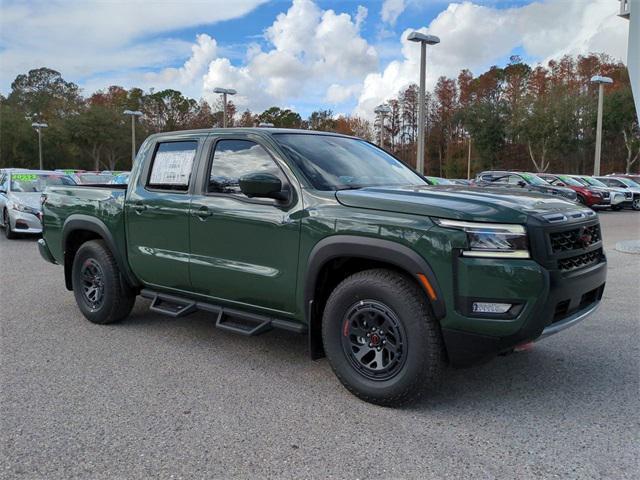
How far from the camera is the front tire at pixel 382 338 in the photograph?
3459mm

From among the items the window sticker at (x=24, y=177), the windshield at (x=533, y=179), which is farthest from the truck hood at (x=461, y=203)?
the windshield at (x=533, y=179)

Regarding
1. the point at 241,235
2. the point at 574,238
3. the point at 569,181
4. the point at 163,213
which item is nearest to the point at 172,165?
the point at 163,213

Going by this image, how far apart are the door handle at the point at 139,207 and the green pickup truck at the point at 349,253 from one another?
2 cm

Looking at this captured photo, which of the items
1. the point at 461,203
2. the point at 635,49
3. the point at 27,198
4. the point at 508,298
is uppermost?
the point at 635,49

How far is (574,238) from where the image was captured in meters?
3.60

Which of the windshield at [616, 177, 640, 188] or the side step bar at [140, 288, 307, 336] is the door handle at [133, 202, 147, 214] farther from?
the windshield at [616, 177, 640, 188]

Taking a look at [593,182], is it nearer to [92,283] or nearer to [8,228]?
[8,228]

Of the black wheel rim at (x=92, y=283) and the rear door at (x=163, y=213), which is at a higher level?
the rear door at (x=163, y=213)

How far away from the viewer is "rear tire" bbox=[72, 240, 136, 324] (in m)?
5.48

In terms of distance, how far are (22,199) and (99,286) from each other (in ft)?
27.1

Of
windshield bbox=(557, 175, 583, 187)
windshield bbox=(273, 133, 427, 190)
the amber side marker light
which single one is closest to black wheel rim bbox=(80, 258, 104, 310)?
windshield bbox=(273, 133, 427, 190)

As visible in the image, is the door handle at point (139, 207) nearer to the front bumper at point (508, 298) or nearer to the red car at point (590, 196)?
the front bumper at point (508, 298)

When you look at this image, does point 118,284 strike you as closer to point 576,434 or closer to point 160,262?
point 160,262

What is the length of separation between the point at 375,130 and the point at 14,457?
72.3m
